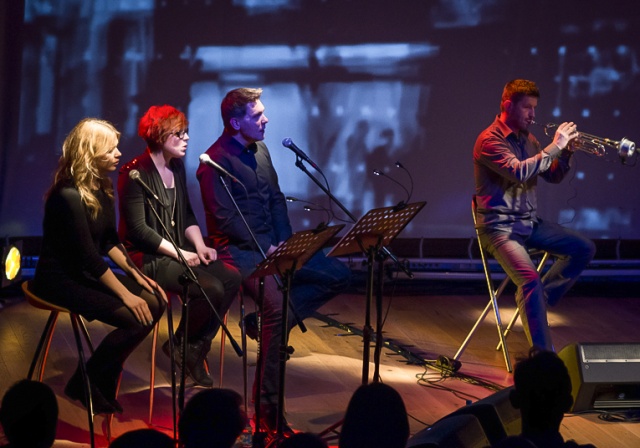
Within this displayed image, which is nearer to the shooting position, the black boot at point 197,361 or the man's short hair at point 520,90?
the black boot at point 197,361

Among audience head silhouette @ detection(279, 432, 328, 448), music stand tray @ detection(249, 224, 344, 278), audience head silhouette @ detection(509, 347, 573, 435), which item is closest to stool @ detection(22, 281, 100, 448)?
music stand tray @ detection(249, 224, 344, 278)

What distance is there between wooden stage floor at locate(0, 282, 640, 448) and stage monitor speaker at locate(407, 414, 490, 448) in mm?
1180

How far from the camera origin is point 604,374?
13.4 ft

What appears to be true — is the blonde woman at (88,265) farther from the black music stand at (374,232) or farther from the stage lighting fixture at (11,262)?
the stage lighting fixture at (11,262)

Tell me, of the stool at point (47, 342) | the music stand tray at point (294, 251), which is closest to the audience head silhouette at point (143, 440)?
the music stand tray at point (294, 251)

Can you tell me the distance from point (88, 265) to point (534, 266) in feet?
8.57

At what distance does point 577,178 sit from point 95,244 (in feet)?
16.7

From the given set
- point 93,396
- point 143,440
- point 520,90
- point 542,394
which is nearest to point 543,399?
point 542,394

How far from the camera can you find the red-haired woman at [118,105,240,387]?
15.2ft

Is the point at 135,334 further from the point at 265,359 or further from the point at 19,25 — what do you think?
the point at 19,25

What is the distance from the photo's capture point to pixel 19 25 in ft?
23.9

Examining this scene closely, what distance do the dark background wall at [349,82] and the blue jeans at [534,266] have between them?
7.86 ft

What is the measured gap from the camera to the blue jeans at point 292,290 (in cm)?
452

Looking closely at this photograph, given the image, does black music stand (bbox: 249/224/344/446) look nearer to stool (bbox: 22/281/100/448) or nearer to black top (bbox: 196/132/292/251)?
stool (bbox: 22/281/100/448)
